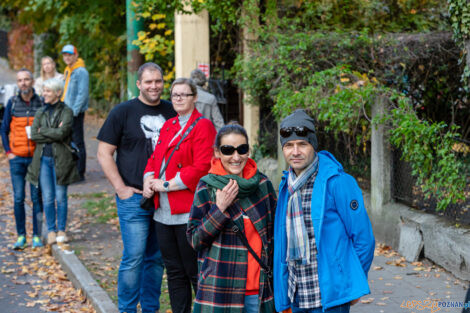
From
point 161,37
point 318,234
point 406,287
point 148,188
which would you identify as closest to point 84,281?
point 148,188

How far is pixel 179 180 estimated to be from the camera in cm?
457

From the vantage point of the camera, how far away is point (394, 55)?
8.68 metres

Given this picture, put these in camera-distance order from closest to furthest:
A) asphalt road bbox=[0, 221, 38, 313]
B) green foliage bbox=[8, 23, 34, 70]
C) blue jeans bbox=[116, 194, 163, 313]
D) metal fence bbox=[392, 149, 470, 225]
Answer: blue jeans bbox=[116, 194, 163, 313], asphalt road bbox=[0, 221, 38, 313], metal fence bbox=[392, 149, 470, 225], green foliage bbox=[8, 23, 34, 70]

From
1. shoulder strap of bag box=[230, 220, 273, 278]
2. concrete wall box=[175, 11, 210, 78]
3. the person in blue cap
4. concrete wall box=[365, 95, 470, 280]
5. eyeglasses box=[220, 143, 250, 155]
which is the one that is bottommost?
concrete wall box=[365, 95, 470, 280]

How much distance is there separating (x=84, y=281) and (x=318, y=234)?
3.85m

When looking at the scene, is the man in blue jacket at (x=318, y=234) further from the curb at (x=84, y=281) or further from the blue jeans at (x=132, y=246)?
the curb at (x=84, y=281)

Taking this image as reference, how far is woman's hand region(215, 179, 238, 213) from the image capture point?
3633 mm

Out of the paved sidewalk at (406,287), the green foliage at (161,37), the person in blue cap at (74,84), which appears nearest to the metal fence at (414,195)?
the paved sidewalk at (406,287)

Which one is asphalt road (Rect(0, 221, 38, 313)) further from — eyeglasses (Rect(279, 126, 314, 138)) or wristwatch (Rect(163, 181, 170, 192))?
eyeglasses (Rect(279, 126, 314, 138))

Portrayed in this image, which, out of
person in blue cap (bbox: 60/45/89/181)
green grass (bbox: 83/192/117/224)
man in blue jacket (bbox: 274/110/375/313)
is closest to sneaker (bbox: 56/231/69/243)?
green grass (bbox: 83/192/117/224)

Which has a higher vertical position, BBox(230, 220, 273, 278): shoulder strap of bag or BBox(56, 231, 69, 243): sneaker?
BBox(230, 220, 273, 278): shoulder strap of bag

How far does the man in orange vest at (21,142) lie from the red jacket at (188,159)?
3.95 metres

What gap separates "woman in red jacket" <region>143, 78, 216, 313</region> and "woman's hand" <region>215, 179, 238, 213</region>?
0.94m

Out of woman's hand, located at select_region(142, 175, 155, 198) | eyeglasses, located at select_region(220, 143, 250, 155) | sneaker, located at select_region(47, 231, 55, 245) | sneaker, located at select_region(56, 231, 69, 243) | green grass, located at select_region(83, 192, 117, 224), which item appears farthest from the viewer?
green grass, located at select_region(83, 192, 117, 224)
